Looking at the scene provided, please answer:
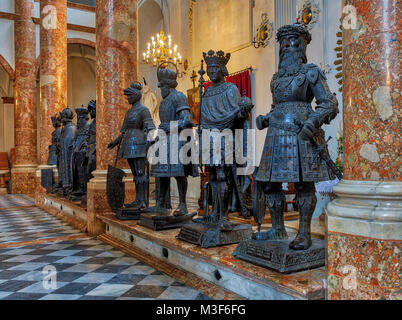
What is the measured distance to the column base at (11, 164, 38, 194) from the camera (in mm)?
14180

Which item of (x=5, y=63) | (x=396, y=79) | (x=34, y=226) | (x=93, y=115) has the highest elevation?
(x=5, y=63)

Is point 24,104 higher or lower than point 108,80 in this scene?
higher

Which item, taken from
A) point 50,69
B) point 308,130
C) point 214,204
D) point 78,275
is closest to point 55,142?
point 50,69

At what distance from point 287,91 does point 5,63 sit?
15001 mm

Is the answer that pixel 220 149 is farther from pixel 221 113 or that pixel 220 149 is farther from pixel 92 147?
pixel 92 147

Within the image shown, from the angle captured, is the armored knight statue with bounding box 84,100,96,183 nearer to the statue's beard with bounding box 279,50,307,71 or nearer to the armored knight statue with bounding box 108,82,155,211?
the armored knight statue with bounding box 108,82,155,211

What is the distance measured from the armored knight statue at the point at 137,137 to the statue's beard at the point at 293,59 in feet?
9.09

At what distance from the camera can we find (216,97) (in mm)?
3777

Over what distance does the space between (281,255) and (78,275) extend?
2.38 metres

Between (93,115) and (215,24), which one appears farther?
(215,24)

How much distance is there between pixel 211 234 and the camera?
3707mm

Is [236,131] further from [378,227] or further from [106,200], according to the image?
[106,200]

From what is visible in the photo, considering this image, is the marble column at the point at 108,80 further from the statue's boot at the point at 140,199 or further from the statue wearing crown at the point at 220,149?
the statue wearing crown at the point at 220,149
